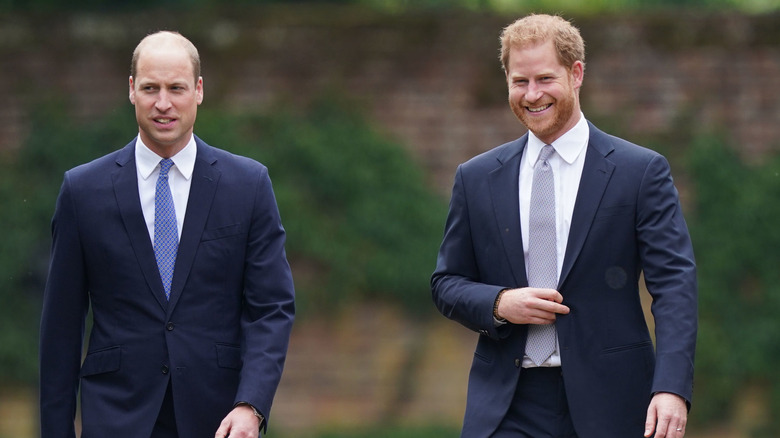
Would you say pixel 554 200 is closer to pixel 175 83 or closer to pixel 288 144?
pixel 175 83

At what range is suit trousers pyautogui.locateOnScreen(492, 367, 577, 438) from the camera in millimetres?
4508

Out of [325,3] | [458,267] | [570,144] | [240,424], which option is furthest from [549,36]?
[325,3]

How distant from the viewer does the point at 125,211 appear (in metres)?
4.63

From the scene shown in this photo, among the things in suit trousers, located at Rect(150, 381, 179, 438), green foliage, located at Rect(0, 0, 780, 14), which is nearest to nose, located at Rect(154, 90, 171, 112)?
suit trousers, located at Rect(150, 381, 179, 438)

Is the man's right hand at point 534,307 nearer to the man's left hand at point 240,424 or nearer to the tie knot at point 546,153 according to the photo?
the tie knot at point 546,153

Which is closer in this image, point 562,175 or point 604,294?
point 604,294

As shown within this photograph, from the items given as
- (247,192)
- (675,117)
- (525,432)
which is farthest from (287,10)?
(525,432)

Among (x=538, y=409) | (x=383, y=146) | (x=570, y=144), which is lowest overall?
(x=538, y=409)

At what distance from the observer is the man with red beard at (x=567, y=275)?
4.48 meters

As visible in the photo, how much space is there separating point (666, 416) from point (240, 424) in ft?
4.72

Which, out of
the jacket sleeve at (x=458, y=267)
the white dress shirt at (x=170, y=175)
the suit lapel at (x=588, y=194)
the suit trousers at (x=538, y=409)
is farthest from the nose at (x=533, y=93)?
the white dress shirt at (x=170, y=175)

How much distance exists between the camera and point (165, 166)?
4719mm

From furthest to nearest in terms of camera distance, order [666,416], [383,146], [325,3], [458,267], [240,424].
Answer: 1. [325,3]
2. [383,146]
3. [458,267]
4. [240,424]
5. [666,416]

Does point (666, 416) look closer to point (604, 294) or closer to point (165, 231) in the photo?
point (604, 294)
